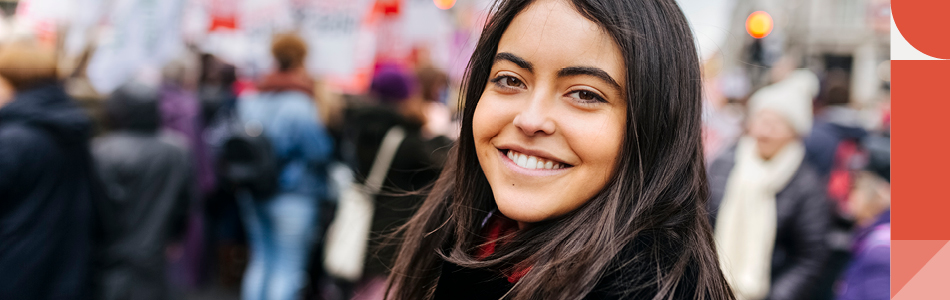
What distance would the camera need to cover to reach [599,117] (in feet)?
4.23

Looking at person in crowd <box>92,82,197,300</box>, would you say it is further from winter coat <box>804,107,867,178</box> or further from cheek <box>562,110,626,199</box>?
winter coat <box>804,107,867,178</box>

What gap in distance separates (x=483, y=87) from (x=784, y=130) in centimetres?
307

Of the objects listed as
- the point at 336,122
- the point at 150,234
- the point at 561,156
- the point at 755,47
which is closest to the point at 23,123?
the point at 150,234

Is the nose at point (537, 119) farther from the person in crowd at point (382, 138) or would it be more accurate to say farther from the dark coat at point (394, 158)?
the person in crowd at point (382, 138)

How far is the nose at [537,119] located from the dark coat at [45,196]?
111 inches

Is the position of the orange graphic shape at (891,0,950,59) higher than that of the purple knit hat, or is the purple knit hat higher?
the orange graphic shape at (891,0,950,59)

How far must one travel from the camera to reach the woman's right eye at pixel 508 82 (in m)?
1.39

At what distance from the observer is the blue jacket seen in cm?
466

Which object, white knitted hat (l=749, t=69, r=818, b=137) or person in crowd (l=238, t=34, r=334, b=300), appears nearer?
white knitted hat (l=749, t=69, r=818, b=137)

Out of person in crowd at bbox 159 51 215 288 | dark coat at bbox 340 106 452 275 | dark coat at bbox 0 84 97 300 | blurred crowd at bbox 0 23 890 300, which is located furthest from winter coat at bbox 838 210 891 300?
person in crowd at bbox 159 51 215 288

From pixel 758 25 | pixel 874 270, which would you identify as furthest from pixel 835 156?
pixel 758 25

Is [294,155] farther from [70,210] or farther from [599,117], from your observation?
[599,117]

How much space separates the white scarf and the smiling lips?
8.89ft

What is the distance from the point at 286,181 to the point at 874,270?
3.56m
